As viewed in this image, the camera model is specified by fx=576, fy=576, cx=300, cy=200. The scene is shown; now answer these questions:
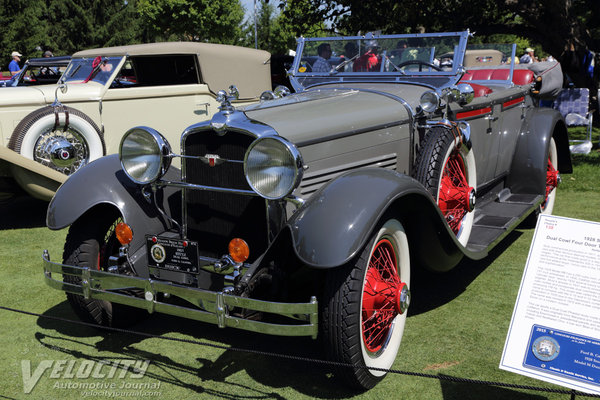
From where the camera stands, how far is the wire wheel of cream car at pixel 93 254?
10.6 ft

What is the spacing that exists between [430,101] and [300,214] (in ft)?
4.88

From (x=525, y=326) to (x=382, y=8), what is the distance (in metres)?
11.0

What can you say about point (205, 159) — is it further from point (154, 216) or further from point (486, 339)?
point (486, 339)

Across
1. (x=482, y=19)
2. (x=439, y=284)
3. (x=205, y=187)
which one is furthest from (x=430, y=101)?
(x=482, y=19)

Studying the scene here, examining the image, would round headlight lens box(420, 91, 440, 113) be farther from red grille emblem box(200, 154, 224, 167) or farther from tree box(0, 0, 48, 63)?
tree box(0, 0, 48, 63)

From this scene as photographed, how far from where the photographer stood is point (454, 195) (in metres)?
3.82

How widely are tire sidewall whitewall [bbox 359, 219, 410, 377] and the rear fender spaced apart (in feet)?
7.84

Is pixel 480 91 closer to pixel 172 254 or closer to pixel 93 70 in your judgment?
pixel 172 254

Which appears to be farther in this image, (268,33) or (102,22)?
(268,33)

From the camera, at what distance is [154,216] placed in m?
3.35

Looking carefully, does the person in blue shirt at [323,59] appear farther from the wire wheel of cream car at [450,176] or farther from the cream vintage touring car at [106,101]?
the cream vintage touring car at [106,101]

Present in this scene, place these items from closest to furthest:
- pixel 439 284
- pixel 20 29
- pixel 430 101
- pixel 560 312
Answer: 1. pixel 560 312
2. pixel 430 101
3. pixel 439 284
4. pixel 20 29

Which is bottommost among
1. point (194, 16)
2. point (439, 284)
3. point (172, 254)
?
point (439, 284)

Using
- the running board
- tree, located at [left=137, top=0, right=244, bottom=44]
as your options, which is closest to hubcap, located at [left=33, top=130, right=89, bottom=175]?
the running board
